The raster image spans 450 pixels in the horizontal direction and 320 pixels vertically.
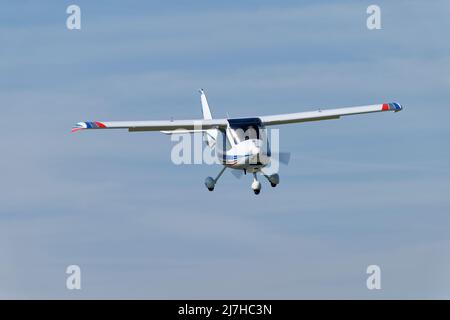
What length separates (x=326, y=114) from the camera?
52750mm

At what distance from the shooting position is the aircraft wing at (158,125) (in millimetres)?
50250

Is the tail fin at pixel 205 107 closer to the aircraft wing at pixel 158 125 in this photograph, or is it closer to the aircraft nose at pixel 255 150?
the aircraft wing at pixel 158 125

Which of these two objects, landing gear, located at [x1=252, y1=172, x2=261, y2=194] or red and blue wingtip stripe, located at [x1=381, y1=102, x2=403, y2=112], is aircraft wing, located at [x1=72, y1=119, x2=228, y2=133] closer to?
landing gear, located at [x1=252, y1=172, x2=261, y2=194]

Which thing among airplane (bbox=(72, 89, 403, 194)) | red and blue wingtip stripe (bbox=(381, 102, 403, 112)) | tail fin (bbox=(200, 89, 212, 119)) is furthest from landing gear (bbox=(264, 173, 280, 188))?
tail fin (bbox=(200, 89, 212, 119))

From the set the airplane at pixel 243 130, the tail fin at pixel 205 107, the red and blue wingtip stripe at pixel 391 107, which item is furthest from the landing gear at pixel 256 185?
the tail fin at pixel 205 107

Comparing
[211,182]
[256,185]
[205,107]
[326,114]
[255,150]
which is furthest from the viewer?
[205,107]

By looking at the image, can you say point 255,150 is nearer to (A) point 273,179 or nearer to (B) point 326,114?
(A) point 273,179

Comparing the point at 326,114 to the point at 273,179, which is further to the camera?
the point at 326,114

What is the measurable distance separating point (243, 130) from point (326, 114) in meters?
5.54

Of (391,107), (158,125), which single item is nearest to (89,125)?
(158,125)

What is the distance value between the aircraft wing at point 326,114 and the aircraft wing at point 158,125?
2525 millimetres

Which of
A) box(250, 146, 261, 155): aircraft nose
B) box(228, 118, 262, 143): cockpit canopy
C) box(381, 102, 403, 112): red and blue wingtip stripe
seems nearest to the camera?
box(250, 146, 261, 155): aircraft nose

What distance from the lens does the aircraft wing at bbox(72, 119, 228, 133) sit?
1978 inches
